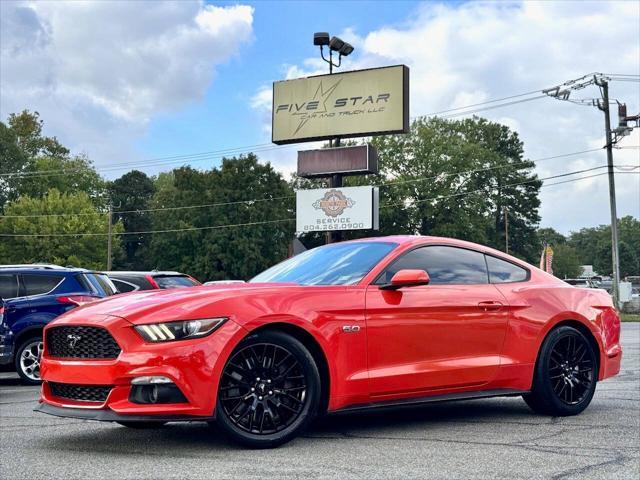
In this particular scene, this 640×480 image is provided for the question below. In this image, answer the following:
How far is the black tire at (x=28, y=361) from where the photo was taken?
Result: 464 inches

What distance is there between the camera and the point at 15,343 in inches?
466

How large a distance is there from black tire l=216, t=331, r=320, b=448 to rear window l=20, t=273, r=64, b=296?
7.86 metres

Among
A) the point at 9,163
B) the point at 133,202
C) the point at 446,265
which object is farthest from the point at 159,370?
the point at 133,202

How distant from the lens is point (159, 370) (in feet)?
16.6

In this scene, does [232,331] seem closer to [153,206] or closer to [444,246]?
[444,246]

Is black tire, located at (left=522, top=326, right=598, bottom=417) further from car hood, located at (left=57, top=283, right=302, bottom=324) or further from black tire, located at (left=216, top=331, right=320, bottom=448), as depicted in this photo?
car hood, located at (left=57, top=283, right=302, bottom=324)

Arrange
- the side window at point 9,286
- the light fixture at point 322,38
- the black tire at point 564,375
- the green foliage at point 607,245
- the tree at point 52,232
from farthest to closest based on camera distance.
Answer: the green foliage at point 607,245
the tree at point 52,232
the light fixture at point 322,38
the side window at point 9,286
the black tire at point 564,375

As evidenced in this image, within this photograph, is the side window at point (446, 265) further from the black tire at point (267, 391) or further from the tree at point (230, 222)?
the tree at point (230, 222)

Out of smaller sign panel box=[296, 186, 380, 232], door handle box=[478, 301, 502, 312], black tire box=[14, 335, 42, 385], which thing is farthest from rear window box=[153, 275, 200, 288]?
smaller sign panel box=[296, 186, 380, 232]

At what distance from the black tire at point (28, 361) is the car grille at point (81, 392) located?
261 inches

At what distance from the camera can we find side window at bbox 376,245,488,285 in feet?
21.1

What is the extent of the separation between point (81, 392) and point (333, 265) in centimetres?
205

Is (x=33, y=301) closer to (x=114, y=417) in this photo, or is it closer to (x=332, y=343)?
(x=114, y=417)

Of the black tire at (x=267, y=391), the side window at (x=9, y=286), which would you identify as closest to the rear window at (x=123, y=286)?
the side window at (x=9, y=286)
